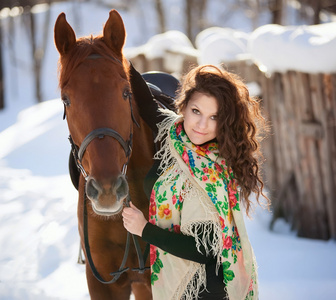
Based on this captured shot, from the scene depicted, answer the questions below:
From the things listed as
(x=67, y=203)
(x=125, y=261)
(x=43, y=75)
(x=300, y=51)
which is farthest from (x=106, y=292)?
(x=43, y=75)

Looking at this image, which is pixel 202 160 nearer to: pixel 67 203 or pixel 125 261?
pixel 125 261

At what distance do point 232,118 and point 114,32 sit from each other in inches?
28.1

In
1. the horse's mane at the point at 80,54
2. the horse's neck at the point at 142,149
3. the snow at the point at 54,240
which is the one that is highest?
the horse's mane at the point at 80,54

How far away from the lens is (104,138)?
5.96 feet

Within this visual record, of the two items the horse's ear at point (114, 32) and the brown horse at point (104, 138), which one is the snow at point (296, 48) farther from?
the horse's ear at point (114, 32)

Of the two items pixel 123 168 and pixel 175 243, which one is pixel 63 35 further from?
pixel 175 243

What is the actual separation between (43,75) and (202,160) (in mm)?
19565

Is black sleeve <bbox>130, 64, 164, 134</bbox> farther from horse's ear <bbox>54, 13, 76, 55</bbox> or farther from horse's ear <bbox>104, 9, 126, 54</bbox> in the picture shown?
horse's ear <bbox>54, 13, 76, 55</bbox>

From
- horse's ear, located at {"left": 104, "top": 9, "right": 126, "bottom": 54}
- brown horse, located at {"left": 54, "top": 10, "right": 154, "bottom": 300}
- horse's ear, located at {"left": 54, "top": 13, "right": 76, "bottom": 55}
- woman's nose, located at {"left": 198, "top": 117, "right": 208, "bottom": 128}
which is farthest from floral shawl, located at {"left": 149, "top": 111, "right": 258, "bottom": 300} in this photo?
horse's ear, located at {"left": 54, "top": 13, "right": 76, "bottom": 55}

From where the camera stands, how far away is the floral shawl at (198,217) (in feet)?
6.35

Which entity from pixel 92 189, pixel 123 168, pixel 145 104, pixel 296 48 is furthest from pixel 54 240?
pixel 296 48

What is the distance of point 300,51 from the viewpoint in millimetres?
4973

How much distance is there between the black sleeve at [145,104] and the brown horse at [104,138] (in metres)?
0.05

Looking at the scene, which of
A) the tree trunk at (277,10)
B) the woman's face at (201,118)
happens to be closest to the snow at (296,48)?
the woman's face at (201,118)
